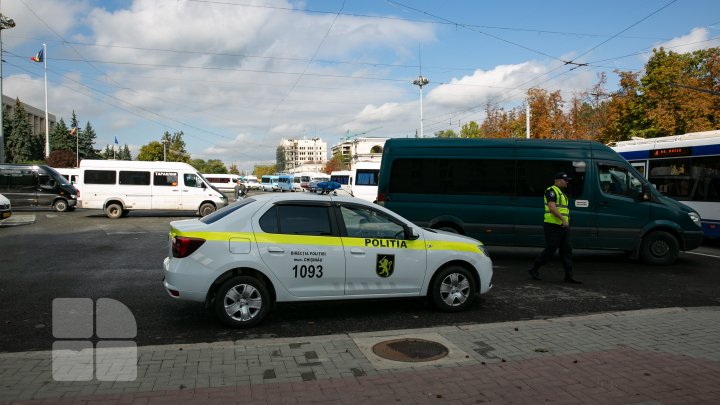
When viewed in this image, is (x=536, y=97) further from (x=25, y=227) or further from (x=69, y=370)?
(x=69, y=370)

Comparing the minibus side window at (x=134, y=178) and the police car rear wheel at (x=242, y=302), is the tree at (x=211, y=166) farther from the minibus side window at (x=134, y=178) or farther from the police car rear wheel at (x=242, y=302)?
the police car rear wheel at (x=242, y=302)

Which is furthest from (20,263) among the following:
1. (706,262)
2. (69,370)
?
(706,262)

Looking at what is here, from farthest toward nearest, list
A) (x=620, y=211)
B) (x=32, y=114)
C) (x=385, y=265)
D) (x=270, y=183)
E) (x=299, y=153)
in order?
1. (x=299, y=153)
2. (x=32, y=114)
3. (x=270, y=183)
4. (x=620, y=211)
5. (x=385, y=265)

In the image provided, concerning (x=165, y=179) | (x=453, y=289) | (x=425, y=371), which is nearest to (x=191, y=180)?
(x=165, y=179)

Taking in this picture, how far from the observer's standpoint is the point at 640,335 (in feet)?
17.6

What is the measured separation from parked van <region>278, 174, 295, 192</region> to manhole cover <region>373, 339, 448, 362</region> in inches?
2693

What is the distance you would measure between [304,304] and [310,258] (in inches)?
51.2

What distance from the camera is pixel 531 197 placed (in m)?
10.6

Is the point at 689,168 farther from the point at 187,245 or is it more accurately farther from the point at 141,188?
the point at 141,188

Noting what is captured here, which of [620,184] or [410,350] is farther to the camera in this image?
[620,184]

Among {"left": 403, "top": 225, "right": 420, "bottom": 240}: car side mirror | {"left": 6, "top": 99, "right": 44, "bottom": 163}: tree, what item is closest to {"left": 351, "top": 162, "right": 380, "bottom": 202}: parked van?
{"left": 403, "top": 225, "right": 420, "bottom": 240}: car side mirror

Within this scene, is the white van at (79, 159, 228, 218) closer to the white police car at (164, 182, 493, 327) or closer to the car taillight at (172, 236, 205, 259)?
the white police car at (164, 182, 493, 327)

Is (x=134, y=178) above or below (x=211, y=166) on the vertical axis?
below

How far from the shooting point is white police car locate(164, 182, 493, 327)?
5586 mm
